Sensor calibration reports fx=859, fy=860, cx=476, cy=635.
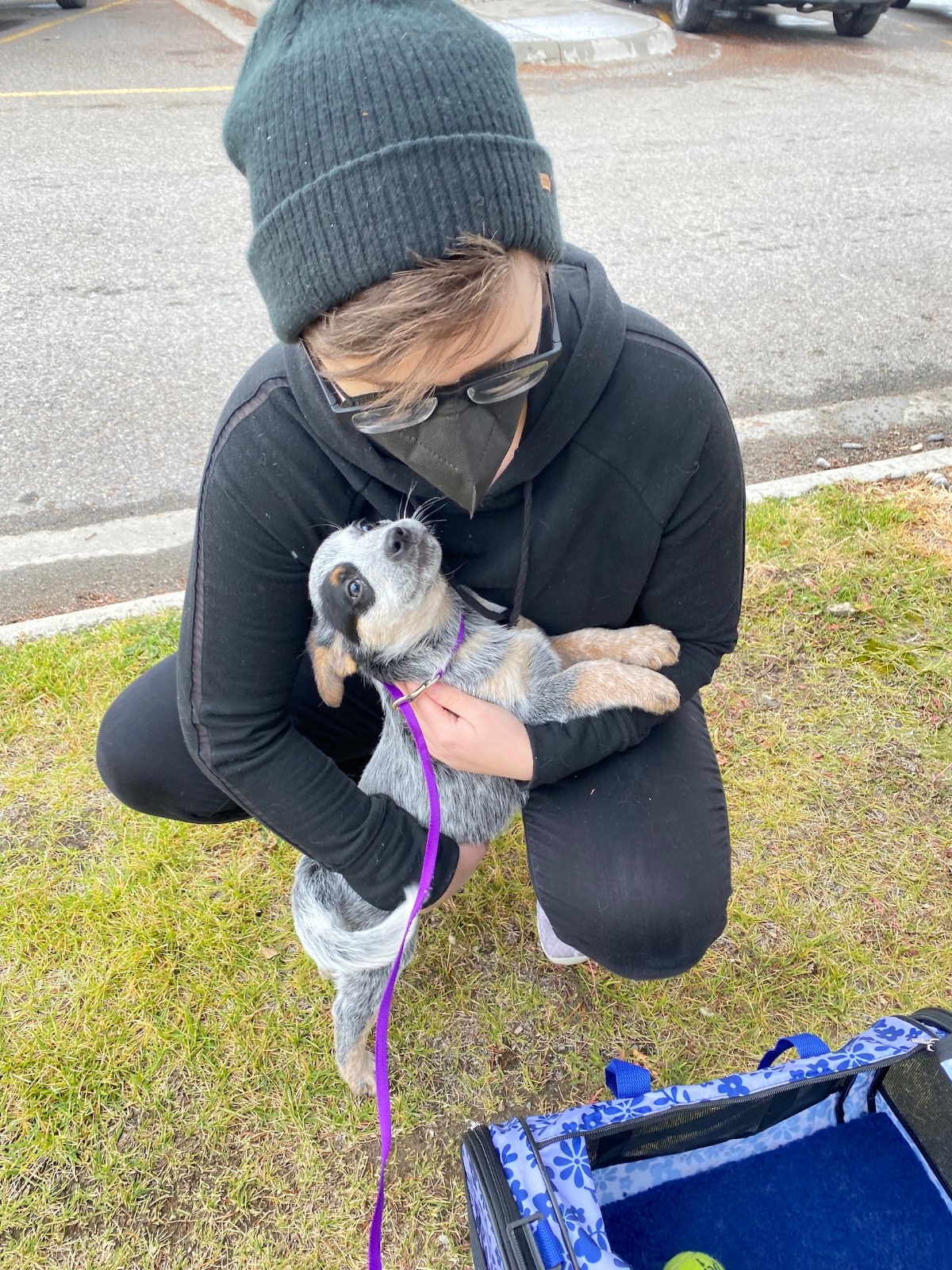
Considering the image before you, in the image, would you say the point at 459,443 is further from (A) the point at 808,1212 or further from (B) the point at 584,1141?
(A) the point at 808,1212

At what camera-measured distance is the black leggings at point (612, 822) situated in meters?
2.01

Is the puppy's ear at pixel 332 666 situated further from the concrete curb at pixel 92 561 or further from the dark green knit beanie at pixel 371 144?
the concrete curb at pixel 92 561

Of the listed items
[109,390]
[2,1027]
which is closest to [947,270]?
[109,390]

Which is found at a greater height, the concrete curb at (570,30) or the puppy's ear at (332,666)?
the concrete curb at (570,30)

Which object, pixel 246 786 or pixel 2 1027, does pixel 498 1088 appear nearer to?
pixel 246 786

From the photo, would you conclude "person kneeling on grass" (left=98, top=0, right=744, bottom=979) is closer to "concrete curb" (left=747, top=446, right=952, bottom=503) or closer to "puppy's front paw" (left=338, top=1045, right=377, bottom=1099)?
"puppy's front paw" (left=338, top=1045, right=377, bottom=1099)

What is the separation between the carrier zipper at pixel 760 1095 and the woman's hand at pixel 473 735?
75 centimetres

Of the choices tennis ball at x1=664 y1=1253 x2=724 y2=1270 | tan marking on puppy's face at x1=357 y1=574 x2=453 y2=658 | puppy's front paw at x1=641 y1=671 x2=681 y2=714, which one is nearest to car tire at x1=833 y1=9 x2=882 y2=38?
puppy's front paw at x1=641 y1=671 x2=681 y2=714

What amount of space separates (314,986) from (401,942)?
25.2 inches

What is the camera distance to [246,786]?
6.42ft

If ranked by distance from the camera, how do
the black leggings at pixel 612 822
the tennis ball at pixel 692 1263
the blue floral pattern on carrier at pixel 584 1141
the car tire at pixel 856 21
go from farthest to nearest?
the car tire at pixel 856 21, the black leggings at pixel 612 822, the tennis ball at pixel 692 1263, the blue floral pattern on carrier at pixel 584 1141

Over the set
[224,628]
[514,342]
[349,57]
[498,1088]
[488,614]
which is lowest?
[498,1088]

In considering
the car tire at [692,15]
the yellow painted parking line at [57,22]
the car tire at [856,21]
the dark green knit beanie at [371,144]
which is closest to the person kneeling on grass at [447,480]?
the dark green knit beanie at [371,144]

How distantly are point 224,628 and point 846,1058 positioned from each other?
1.65 m
